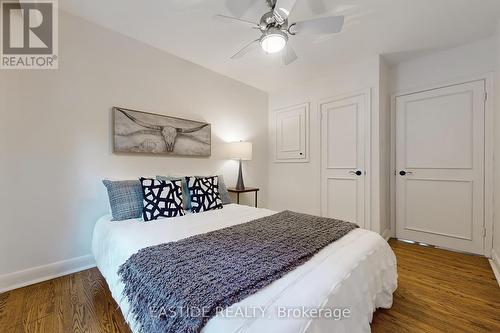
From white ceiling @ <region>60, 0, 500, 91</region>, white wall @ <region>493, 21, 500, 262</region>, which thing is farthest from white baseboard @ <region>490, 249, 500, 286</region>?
white ceiling @ <region>60, 0, 500, 91</region>

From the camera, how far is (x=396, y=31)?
2311 mm

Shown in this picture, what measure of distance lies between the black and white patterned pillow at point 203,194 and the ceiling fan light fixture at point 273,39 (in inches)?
59.7

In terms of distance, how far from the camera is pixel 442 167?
8.98ft

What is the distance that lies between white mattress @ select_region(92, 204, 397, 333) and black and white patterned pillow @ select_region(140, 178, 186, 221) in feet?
0.39

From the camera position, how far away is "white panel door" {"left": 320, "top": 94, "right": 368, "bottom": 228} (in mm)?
2986

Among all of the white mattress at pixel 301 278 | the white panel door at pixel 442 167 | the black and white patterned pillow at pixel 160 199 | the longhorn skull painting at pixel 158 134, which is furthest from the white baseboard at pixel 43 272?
the white panel door at pixel 442 167

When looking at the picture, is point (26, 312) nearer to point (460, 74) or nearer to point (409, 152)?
point (409, 152)

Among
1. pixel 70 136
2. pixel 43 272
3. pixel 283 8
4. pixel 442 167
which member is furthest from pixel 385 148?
pixel 43 272

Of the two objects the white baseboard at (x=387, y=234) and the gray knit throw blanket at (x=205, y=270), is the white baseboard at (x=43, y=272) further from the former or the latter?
the white baseboard at (x=387, y=234)

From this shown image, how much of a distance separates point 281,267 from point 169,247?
0.68m

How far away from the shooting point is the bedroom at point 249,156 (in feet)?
4.36

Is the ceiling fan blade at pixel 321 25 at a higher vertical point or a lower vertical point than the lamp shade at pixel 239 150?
higher

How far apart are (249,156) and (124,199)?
1.77 meters

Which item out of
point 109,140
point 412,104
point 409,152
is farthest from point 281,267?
point 412,104
